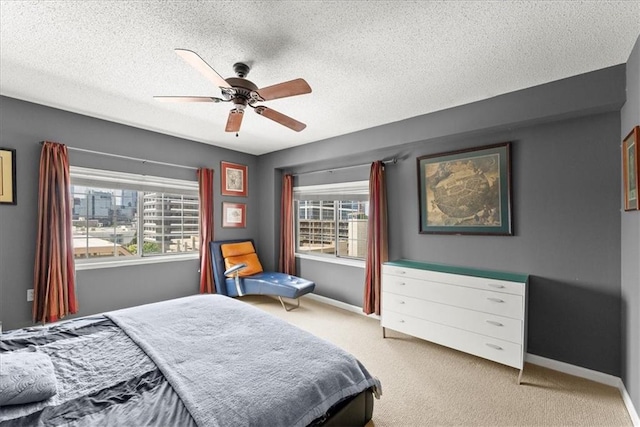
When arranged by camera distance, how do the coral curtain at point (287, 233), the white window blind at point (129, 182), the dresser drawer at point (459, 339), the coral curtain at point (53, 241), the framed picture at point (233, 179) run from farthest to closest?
the coral curtain at point (287, 233) → the framed picture at point (233, 179) → the white window blind at point (129, 182) → the coral curtain at point (53, 241) → the dresser drawer at point (459, 339)

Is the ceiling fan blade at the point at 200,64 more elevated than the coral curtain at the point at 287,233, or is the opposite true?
the ceiling fan blade at the point at 200,64

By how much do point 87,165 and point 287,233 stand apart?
2814 mm

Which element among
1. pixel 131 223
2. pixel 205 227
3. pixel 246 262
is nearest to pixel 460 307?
pixel 246 262

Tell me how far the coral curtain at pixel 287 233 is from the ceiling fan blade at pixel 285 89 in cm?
287

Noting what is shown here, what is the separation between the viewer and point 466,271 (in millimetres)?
2812

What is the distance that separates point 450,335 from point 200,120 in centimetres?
361

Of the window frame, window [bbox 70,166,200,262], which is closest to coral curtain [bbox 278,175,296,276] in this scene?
the window frame

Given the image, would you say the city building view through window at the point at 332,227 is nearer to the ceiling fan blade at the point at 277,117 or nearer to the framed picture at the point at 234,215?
the framed picture at the point at 234,215

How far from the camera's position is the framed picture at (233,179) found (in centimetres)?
476

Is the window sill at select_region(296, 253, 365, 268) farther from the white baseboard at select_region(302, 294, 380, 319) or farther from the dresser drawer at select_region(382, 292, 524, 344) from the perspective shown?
the dresser drawer at select_region(382, 292, 524, 344)

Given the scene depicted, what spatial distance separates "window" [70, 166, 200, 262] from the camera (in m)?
3.47

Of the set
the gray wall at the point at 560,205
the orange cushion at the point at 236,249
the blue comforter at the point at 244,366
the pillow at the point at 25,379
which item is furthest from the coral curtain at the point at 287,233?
the pillow at the point at 25,379

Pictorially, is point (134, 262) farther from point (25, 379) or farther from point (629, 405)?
point (629, 405)

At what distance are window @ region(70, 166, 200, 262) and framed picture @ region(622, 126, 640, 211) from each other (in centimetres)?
469
